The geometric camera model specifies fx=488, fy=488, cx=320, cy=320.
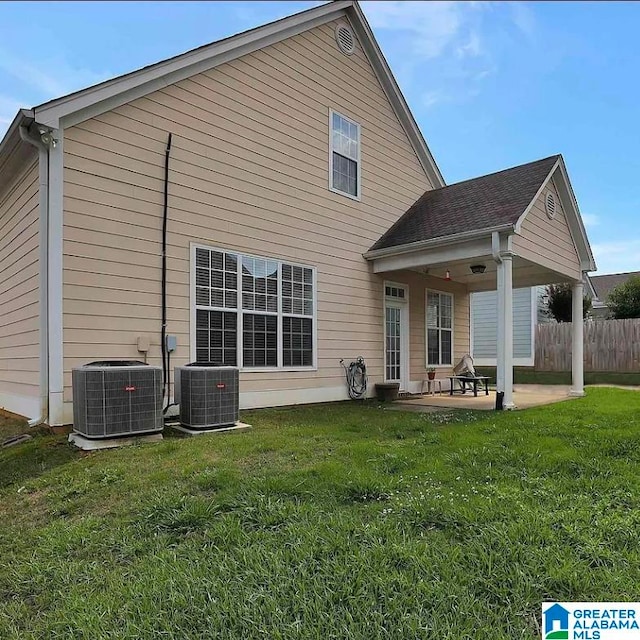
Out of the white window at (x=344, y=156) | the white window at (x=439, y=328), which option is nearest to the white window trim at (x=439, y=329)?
the white window at (x=439, y=328)

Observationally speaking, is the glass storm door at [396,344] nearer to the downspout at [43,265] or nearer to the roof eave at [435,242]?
the roof eave at [435,242]

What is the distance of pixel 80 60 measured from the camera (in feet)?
17.9

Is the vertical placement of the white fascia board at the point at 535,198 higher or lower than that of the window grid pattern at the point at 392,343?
higher

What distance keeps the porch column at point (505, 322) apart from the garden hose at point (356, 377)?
276 cm

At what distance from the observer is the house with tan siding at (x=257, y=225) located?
20.0 feet

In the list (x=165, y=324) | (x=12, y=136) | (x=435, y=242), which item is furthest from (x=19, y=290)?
(x=435, y=242)

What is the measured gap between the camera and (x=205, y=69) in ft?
24.5

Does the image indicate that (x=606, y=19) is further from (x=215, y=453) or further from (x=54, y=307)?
(x=54, y=307)

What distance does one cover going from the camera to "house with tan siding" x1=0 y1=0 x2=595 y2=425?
20.0 feet

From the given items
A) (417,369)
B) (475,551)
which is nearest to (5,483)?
(475,551)

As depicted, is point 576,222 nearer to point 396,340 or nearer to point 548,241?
point 548,241

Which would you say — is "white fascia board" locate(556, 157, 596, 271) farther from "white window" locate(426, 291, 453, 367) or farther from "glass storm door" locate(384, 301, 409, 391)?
"glass storm door" locate(384, 301, 409, 391)

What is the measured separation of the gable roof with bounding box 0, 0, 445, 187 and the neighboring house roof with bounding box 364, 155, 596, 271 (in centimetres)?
220

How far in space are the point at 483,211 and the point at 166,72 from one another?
5702mm
